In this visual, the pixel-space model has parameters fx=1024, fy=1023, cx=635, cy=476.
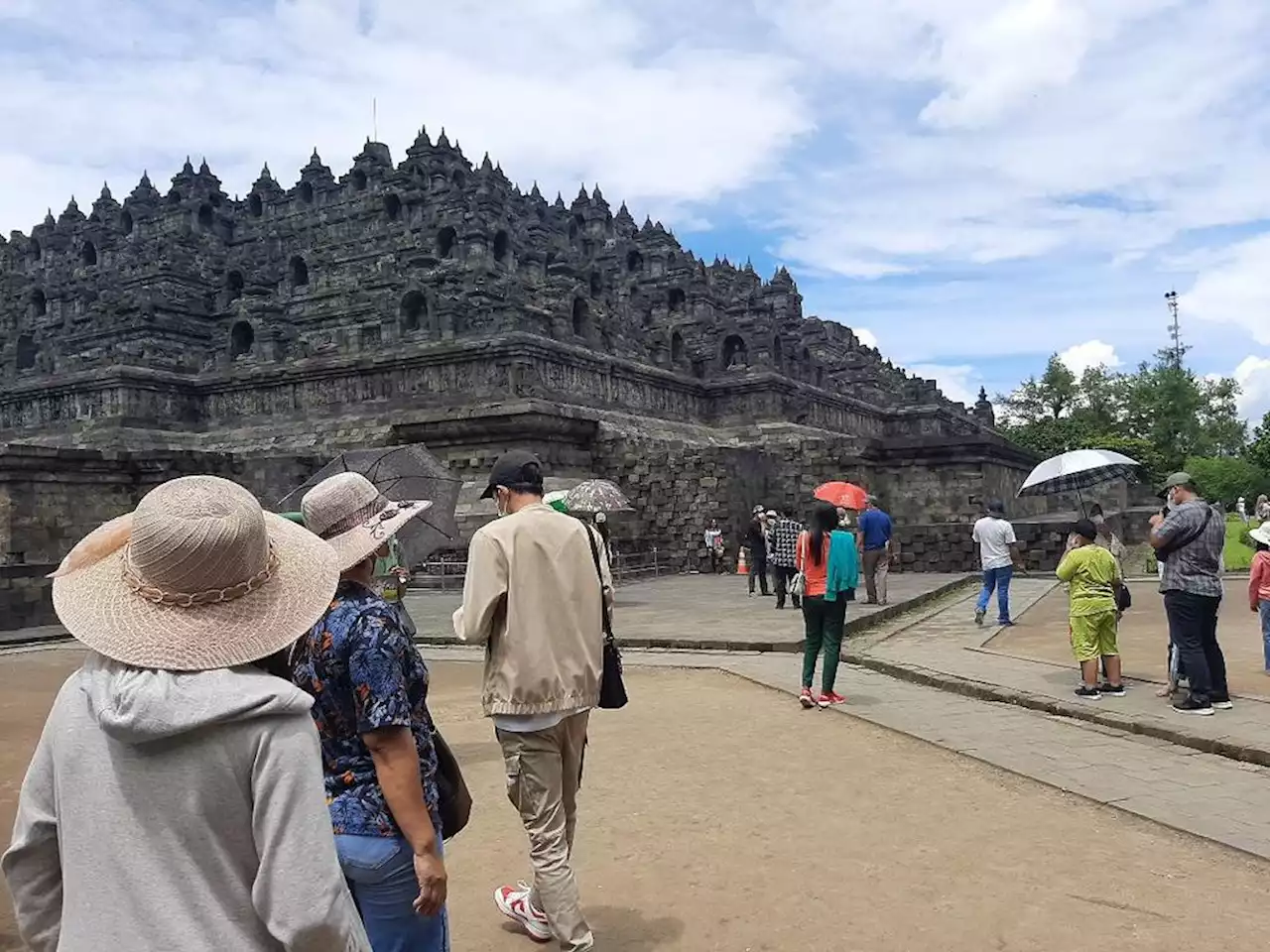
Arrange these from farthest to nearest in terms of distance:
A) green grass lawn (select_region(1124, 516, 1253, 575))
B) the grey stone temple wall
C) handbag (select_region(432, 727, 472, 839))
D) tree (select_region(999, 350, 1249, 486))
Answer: tree (select_region(999, 350, 1249, 486)) → the grey stone temple wall → green grass lawn (select_region(1124, 516, 1253, 575)) → handbag (select_region(432, 727, 472, 839))

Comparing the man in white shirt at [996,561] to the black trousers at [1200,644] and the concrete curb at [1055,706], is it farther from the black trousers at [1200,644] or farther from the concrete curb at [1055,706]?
the black trousers at [1200,644]

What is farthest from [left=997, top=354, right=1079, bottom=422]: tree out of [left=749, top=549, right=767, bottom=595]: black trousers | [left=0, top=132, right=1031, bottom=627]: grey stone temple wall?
[left=749, top=549, right=767, bottom=595]: black trousers

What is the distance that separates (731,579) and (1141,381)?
4541 cm

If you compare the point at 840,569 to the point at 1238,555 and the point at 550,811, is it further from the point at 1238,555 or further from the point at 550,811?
the point at 1238,555

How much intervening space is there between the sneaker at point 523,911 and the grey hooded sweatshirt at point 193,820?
2057 mm

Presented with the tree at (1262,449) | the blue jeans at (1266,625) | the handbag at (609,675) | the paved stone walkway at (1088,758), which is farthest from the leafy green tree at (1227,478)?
the handbag at (609,675)

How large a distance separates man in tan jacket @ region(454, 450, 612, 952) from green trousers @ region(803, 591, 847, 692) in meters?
4.01

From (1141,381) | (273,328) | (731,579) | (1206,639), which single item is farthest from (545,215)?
(1206,639)

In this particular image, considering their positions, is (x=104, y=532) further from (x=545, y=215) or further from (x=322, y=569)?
(x=545, y=215)

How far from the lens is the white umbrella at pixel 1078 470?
1223 cm

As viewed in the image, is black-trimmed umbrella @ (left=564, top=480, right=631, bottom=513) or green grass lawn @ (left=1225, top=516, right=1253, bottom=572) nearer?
black-trimmed umbrella @ (left=564, top=480, right=631, bottom=513)

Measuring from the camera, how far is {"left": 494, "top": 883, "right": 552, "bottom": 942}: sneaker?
3.63 meters

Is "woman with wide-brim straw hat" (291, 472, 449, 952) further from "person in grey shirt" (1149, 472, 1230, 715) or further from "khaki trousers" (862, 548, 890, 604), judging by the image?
"khaki trousers" (862, 548, 890, 604)

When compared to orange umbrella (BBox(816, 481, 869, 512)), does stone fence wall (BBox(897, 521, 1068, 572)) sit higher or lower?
lower
